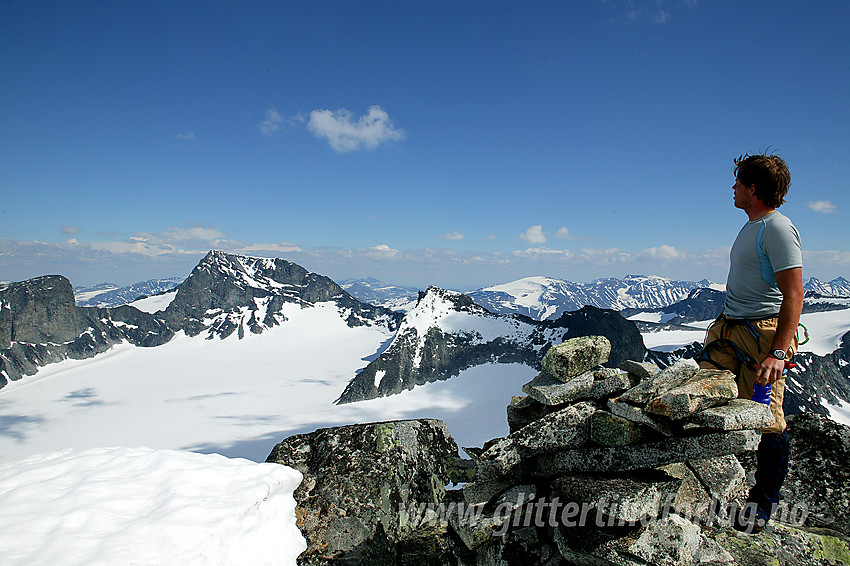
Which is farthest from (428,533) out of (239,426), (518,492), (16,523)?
(239,426)

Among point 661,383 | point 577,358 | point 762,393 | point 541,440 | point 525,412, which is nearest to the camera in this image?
point 762,393

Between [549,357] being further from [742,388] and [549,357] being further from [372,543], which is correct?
[372,543]

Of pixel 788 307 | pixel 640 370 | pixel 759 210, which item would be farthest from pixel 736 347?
pixel 759 210

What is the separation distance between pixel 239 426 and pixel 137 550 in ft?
638

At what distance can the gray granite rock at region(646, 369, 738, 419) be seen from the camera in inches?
229

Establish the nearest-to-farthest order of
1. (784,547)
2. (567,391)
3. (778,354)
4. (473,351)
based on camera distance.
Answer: (778,354)
(784,547)
(567,391)
(473,351)

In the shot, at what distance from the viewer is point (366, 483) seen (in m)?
9.06

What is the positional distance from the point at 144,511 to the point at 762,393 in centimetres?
993

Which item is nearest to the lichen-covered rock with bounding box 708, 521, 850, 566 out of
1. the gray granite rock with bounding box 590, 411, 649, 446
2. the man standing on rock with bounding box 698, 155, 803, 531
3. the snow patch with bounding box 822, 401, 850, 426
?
the man standing on rock with bounding box 698, 155, 803, 531

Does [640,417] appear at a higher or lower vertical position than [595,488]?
higher

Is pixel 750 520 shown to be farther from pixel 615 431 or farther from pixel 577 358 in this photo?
pixel 577 358

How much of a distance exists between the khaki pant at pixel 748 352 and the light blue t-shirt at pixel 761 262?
0.21m

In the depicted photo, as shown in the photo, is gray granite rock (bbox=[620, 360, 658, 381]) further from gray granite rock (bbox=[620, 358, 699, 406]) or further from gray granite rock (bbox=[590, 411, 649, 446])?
gray granite rock (bbox=[590, 411, 649, 446])

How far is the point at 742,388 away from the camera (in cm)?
653
